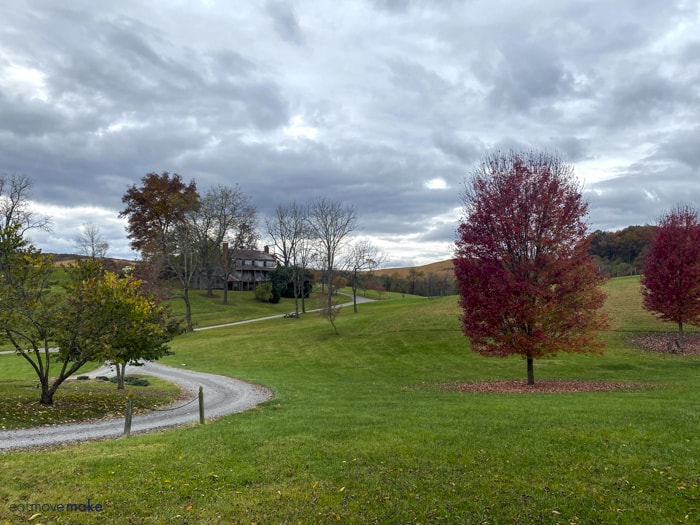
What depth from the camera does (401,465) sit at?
8328 millimetres

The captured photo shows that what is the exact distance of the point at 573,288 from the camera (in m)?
18.8

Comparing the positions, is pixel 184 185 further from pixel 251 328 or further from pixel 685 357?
pixel 685 357

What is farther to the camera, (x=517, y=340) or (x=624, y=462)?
(x=517, y=340)

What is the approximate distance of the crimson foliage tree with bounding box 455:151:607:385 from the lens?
1850cm

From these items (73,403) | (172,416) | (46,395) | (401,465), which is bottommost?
(172,416)

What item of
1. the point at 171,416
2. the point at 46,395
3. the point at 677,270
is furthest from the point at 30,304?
the point at 677,270

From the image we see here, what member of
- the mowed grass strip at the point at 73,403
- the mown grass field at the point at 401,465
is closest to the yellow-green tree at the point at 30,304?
the mowed grass strip at the point at 73,403

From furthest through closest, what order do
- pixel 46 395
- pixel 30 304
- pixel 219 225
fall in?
pixel 219 225 < pixel 46 395 < pixel 30 304

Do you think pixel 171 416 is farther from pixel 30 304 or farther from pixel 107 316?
pixel 30 304

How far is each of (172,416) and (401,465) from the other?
33.8ft

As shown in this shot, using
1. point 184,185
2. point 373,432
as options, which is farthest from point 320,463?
point 184,185

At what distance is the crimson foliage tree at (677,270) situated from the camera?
29.3 m

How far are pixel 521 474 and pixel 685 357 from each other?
87.5 ft

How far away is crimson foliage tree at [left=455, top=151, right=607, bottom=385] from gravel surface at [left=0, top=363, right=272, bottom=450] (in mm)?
10908
